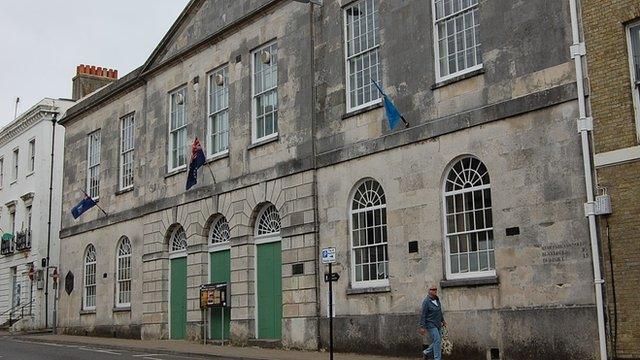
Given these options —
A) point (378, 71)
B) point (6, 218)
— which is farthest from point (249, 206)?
point (6, 218)

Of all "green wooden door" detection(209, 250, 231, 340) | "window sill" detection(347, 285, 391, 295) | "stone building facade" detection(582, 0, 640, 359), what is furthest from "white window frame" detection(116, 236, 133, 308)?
"stone building facade" detection(582, 0, 640, 359)

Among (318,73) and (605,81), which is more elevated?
(318,73)

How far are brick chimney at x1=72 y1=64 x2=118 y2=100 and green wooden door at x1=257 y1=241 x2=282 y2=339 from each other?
21.8m

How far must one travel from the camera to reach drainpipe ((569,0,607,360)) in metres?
13.4

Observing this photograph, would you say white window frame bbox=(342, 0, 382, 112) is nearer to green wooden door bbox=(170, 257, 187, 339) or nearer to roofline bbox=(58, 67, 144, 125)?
green wooden door bbox=(170, 257, 187, 339)

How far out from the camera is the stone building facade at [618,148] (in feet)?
42.9

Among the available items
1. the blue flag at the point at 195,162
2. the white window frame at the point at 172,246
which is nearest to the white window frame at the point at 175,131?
the white window frame at the point at 172,246

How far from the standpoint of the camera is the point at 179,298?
83.4 feet

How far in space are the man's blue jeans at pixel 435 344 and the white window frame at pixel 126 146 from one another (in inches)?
671

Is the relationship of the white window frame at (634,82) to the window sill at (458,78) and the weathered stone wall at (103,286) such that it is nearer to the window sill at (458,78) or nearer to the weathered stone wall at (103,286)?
the window sill at (458,78)

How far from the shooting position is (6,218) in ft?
141

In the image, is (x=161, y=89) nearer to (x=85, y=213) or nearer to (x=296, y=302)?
(x=85, y=213)

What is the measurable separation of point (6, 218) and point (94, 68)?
10.0 m

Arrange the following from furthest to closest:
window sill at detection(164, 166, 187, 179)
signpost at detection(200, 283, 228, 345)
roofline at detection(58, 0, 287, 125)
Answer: window sill at detection(164, 166, 187, 179) < roofline at detection(58, 0, 287, 125) < signpost at detection(200, 283, 228, 345)
